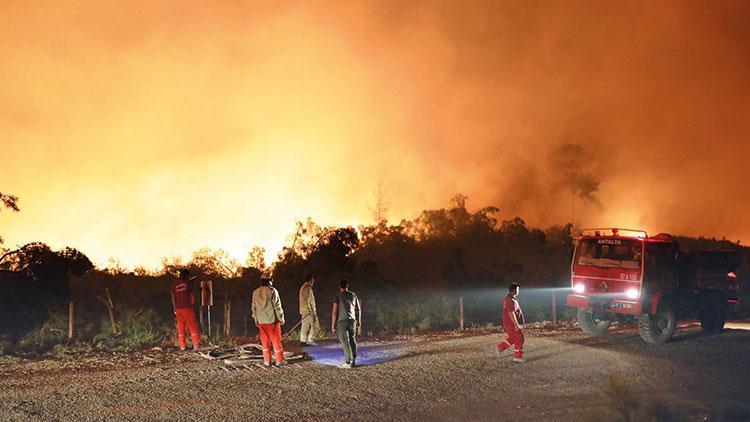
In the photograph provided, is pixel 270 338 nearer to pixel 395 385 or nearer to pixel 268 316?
pixel 268 316

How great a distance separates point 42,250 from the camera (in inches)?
762

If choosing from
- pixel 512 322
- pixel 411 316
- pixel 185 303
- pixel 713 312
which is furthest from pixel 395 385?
pixel 411 316

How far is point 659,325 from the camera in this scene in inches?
671

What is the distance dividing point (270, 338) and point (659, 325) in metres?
9.78

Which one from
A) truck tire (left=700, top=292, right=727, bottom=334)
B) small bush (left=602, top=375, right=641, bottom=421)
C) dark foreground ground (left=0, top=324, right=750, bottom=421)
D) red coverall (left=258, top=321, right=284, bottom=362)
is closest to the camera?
small bush (left=602, top=375, right=641, bottom=421)

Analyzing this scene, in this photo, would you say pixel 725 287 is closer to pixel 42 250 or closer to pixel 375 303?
pixel 375 303

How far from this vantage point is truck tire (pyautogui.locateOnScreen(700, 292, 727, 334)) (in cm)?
1830

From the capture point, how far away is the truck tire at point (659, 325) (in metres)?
16.7

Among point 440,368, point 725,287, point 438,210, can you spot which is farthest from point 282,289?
point 438,210

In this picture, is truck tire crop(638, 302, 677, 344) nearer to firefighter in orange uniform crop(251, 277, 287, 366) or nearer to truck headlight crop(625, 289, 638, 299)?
truck headlight crop(625, 289, 638, 299)

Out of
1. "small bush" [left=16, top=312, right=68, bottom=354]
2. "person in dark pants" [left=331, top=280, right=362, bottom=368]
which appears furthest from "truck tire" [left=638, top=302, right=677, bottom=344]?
"small bush" [left=16, top=312, right=68, bottom=354]

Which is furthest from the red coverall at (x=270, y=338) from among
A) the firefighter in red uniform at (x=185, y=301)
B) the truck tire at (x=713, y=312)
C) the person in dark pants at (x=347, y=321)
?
the truck tire at (x=713, y=312)

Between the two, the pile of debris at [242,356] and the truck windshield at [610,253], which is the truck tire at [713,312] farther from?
the pile of debris at [242,356]

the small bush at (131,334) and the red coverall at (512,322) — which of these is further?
the small bush at (131,334)
